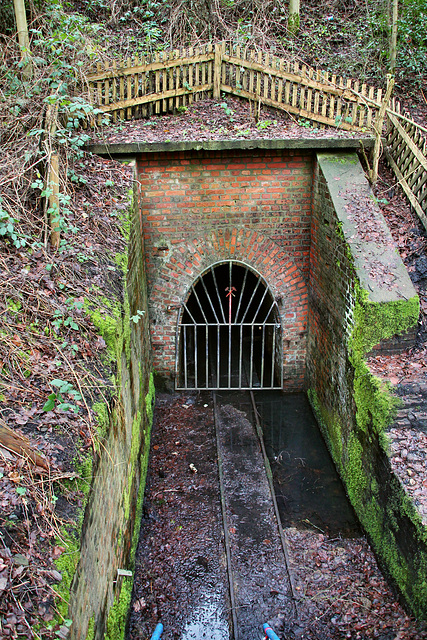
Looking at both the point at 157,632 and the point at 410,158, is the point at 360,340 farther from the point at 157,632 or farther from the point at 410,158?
the point at 157,632

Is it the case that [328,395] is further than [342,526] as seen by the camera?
Yes

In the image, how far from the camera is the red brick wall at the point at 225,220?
7.25m

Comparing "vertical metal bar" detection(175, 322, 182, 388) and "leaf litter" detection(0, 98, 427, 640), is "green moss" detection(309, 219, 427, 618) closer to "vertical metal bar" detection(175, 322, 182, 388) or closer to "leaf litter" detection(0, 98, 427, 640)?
"leaf litter" detection(0, 98, 427, 640)

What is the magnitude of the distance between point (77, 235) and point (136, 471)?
9.82ft

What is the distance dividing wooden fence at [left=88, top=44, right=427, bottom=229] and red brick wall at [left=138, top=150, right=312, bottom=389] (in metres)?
1.15

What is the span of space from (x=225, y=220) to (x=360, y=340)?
3.17 m

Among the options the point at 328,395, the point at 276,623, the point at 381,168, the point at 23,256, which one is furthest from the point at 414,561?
the point at 381,168

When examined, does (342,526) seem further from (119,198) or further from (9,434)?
(119,198)

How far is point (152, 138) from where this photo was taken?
23.5ft

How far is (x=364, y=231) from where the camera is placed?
6184 millimetres

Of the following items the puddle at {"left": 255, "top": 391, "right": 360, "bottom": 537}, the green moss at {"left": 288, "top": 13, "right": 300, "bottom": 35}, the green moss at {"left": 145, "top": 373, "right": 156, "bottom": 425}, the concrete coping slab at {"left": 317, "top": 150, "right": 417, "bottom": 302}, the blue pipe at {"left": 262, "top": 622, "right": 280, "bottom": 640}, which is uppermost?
the green moss at {"left": 288, "top": 13, "right": 300, "bottom": 35}

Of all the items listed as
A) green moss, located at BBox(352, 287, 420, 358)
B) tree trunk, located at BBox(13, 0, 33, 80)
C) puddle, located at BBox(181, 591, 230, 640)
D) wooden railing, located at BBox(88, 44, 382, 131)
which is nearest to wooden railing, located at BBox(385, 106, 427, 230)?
wooden railing, located at BBox(88, 44, 382, 131)

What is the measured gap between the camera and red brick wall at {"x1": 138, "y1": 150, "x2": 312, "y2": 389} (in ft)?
23.8

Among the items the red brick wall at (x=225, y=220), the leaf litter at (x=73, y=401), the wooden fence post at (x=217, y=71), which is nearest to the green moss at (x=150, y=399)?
the red brick wall at (x=225, y=220)
